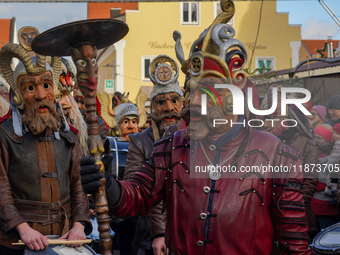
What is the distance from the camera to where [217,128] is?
9.93 feet

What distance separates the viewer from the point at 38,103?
3.97m

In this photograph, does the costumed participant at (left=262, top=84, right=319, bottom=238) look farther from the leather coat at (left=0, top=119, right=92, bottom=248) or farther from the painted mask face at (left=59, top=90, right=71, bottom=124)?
the leather coat at (left=0, top=119, right=92, bottom=248)

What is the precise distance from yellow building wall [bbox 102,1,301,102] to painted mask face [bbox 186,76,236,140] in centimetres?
2159

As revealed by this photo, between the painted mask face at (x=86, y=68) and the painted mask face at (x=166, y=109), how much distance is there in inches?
99.2

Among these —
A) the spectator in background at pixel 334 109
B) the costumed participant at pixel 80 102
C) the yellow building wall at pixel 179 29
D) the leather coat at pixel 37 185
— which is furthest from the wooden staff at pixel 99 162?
the yellow building wall at pixel 179 29

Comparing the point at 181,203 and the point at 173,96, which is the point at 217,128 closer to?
the point at 181,203

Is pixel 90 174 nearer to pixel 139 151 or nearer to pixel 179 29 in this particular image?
pixel 139 151

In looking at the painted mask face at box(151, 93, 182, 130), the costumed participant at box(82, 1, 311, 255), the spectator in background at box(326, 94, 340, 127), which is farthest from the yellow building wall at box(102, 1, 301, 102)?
the costumed participant at box(82, 1, 311, 255)

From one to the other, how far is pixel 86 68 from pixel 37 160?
5.36ft

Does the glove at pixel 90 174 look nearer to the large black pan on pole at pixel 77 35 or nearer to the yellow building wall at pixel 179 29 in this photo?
the large black pan on pole at pixel 77 35

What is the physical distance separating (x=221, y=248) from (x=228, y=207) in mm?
244

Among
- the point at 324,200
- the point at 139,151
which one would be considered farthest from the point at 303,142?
the point at 139,151

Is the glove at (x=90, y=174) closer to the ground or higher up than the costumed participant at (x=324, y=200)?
higher up

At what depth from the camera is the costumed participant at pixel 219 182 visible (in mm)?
2859
